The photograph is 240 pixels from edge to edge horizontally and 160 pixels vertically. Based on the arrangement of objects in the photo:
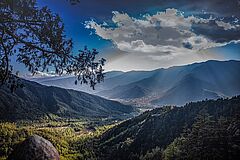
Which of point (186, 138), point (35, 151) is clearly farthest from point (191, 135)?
point (35, 151)

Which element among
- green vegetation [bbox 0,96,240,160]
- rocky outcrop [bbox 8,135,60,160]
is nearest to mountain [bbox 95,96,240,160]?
green vegetation [bbox 0,96,240,160]

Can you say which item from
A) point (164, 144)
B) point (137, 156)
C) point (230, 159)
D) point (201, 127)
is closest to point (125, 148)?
point (137, 156)

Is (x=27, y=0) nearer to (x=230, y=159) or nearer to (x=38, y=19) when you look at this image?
(x=38, y=19)

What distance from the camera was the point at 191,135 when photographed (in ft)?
388

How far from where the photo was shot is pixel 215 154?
8812 centimetres

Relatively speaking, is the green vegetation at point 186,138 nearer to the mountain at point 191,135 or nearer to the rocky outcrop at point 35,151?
the mountain at point 191,135

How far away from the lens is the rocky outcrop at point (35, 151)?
64625 mm

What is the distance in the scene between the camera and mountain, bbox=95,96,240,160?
93000mm

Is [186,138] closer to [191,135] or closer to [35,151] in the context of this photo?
[191,135]

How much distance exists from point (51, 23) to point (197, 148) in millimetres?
88864

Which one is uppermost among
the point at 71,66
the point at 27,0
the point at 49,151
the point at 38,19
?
the point at 27,0

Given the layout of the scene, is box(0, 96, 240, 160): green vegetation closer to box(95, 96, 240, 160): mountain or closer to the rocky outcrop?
box(95, 96, 240, 160): mountain

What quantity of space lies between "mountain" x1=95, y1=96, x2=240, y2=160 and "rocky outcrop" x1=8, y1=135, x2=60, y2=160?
157 ft

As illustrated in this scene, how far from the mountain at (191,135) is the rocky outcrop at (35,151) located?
4790cm
